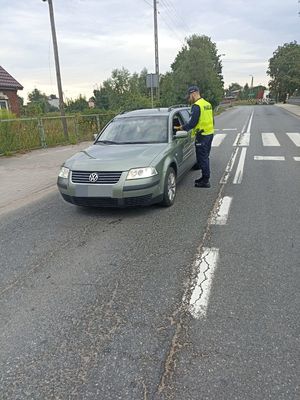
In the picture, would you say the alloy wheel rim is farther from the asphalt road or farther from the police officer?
the police officer

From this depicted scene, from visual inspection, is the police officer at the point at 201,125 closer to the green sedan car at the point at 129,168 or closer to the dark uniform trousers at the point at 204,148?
the dark uniform trousers at the point at 204,148

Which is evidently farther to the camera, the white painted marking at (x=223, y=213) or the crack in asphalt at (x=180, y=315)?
the white painted marking at (x=223, y=213)

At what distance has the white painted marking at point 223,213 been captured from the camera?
15.1ft

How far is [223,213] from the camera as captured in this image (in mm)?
4926

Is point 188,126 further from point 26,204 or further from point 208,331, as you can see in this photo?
point 208,331

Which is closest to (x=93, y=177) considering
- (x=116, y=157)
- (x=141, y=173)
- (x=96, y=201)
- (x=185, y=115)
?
(x=96, y=201)

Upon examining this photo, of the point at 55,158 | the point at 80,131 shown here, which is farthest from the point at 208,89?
the point at 55,158

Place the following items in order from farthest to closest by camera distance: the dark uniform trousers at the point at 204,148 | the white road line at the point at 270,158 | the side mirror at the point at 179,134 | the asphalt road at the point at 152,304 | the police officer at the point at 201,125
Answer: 1. the white road line at the point at 270,158
2. the dark uniform trousers at the point at 204,148
3. the police officer at the point at 201,125
4. the side mirror at the point at 179,134
5. the asphalt road at the point at 152,304

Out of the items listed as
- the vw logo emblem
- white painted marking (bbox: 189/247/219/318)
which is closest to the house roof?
the vw logo emblem

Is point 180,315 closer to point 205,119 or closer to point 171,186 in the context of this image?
point 171,186

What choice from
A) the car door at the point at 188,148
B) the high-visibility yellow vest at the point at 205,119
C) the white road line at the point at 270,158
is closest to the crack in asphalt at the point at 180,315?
the car door at the point at 188,148

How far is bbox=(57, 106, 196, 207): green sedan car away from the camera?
4547mm

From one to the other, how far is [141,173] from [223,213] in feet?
4.75

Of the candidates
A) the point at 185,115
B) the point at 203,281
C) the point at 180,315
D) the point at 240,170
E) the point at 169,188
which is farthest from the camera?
the point at 240,170
